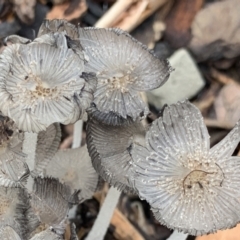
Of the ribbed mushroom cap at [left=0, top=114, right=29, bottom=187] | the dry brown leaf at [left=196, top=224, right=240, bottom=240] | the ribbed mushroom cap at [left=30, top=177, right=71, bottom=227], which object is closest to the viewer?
the ribbed mushroom cap at [left=0, top=114, right=29, bottom=187]

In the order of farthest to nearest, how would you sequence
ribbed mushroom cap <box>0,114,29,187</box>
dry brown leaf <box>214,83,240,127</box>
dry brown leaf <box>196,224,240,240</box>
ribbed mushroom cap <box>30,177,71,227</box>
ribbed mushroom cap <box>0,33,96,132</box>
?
dry brown leaf <box>214,83,240,127</box> < dry brown leaf <box>196,224,240,240</box> < ribbed mushroom cap <box>30,177,71,227</box> < ribbed mushroom cap <box>0,114,29,187</box> < ribbed mushroom cap <box>0,33,96,132</box>

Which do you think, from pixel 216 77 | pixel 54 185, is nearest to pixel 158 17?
pixel 216 77

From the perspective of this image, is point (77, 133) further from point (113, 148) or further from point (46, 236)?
point (46, 236)

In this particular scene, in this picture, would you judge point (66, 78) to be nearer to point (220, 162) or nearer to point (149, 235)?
point (220, 162)

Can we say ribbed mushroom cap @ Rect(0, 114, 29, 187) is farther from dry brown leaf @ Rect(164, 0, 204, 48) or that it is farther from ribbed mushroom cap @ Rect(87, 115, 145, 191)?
dry brown leaf @ Rect(164, 0, 204, 48)

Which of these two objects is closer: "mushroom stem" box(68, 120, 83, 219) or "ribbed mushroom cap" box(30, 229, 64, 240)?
"ribbed mushroom cap" box(30, 229, 64, 240)

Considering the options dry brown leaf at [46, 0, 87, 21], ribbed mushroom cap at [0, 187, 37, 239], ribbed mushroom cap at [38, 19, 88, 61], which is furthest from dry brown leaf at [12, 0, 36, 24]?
ribbed mushroom cap at [0, 187, 37, 239]

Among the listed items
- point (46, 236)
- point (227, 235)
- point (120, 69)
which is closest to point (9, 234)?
point (46, 236)
